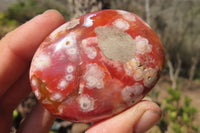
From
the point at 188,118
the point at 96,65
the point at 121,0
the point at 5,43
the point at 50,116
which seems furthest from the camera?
the point at 121,0

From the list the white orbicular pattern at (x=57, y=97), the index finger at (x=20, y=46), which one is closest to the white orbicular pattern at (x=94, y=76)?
the white orbicular pattern at (x=57, y=97)

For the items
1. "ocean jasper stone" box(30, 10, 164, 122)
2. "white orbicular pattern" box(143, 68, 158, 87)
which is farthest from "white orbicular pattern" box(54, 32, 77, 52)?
"white orbicular pattern" box(143, 68, 158, 87)

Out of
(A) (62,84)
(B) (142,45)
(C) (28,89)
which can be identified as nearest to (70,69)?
(A) (62,84)

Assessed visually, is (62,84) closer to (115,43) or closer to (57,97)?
(57,97)

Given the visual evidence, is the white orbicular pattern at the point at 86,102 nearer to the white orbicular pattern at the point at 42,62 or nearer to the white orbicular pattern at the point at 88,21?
the white orbicular pattern at the point at 42,62

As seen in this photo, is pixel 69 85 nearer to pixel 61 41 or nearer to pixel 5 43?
pixel 61 41

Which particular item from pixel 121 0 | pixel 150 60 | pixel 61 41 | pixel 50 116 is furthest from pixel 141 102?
pixel 121 0

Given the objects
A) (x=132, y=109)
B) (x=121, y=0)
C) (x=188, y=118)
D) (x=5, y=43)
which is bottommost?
(x=188, y=118)
